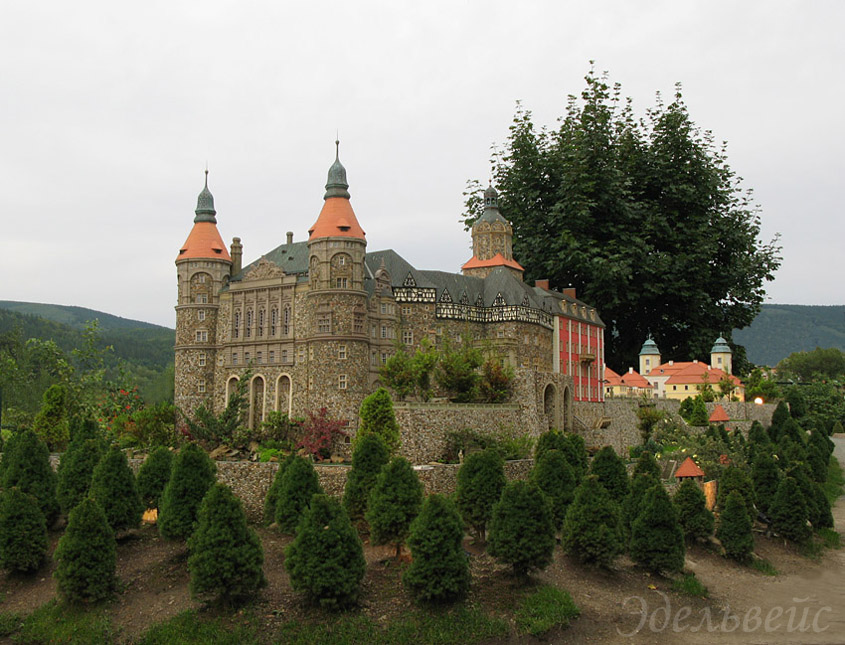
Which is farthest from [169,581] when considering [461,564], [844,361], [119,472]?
[844,361]

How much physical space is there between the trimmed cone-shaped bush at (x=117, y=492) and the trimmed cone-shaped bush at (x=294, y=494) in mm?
4881

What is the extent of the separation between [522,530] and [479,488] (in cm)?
360

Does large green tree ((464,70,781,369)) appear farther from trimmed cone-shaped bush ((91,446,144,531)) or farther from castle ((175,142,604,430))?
trimmed cone-shaped bush ((91,446,144,531))

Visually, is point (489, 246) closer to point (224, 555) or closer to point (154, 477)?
point (154, 477)

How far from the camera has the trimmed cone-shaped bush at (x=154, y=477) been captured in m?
30.1

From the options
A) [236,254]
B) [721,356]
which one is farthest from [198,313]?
[721,356]

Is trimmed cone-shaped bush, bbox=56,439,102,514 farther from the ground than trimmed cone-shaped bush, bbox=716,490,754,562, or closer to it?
farther from the ground

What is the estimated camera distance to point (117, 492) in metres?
28.0

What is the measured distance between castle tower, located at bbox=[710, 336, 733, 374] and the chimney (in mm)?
37366

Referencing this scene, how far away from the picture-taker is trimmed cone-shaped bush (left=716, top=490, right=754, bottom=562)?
30.2 meters

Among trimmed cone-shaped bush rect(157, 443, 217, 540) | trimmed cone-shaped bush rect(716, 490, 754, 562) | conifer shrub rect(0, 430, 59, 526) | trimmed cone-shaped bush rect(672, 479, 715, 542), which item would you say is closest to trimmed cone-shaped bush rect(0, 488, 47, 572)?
conifer shrub rect(0, 430, 59, 526)

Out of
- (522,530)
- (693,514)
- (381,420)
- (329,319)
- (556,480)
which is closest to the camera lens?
(522,530)

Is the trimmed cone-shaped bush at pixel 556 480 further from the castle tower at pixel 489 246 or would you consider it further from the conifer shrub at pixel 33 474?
the castle tower at pixel 489 246

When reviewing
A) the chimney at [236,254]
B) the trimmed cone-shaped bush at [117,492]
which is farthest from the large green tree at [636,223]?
the trimmed cone-shaped bush at [117,492]
